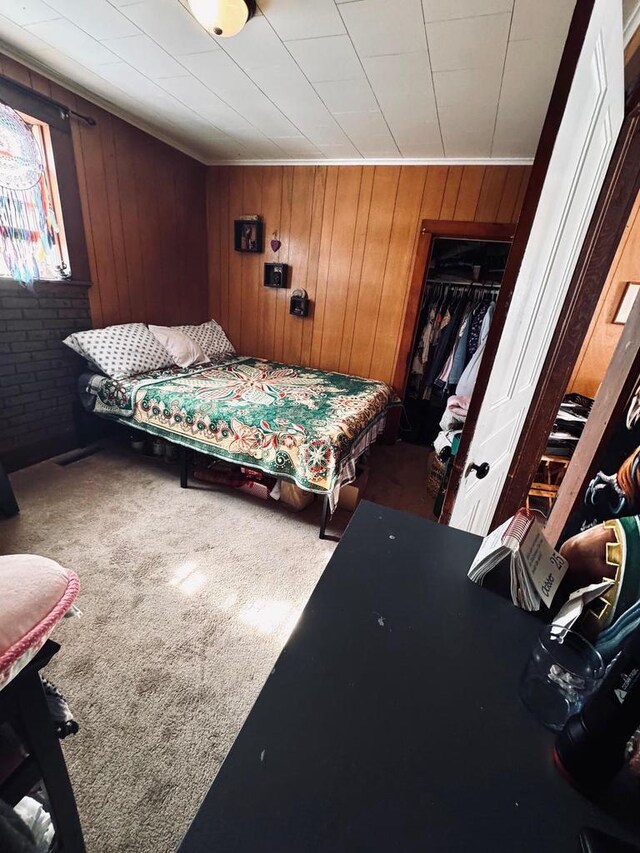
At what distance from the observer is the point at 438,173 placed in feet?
9.47

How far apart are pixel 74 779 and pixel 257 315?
12.1 ft

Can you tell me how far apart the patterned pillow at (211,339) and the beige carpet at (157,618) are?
137cm

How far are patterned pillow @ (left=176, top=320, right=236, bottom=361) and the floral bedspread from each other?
18.8 inches

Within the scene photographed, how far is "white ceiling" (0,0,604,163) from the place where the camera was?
1508 mm

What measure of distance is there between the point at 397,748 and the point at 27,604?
2.03 feet

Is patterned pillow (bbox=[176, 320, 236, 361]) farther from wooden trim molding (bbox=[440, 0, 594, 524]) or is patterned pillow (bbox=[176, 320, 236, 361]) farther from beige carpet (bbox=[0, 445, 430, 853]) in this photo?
wooden trim molding (bbox=[440, 0, 594, 524])

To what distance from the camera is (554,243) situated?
3.22 feet

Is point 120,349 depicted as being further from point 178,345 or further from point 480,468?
point 480,468

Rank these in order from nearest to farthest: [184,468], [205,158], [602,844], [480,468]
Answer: [602,844]
[480,468]
[184,468]
[205,158]

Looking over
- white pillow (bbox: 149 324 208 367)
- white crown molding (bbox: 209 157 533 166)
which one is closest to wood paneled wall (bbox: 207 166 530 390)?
white crown molding (bbox: 209 157 533 166)

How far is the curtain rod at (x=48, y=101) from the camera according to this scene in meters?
2.03

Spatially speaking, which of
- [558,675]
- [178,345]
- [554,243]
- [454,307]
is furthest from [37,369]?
[454,307]

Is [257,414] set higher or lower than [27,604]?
lower

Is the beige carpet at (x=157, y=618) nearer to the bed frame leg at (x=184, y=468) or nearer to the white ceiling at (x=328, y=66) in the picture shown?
the bed frame leg at (x=184, y=468)
